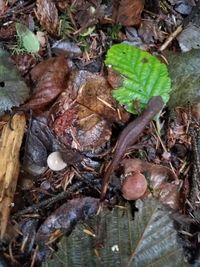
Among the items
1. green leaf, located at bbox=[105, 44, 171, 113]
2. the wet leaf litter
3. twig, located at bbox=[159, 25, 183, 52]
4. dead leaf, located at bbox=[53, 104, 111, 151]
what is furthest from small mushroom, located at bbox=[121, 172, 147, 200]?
twig, located at bbox=[159, 25, 183, 52]

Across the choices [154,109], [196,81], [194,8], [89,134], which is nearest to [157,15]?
[194,8]

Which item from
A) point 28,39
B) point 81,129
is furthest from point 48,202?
point 28,39

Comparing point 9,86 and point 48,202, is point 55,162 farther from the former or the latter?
point 9,86

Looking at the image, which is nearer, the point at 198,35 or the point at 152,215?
the point at 152,215

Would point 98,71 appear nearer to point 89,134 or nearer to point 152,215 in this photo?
point 89,134

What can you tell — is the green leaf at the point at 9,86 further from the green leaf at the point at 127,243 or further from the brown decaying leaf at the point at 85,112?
the green leaf at the point at 127,243

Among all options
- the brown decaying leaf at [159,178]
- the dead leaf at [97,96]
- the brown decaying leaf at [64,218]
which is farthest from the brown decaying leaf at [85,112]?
the brown decaying leaf at [64,218]
